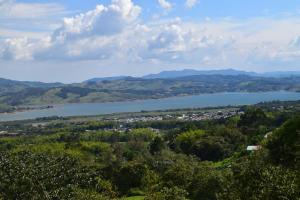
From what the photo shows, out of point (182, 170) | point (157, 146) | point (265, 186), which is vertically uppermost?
point (265, 186)

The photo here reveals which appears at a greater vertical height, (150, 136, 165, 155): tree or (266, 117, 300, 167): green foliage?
(266, 117, 300, 167): green foliage

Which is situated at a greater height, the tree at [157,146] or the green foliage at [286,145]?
the green foliage at [286,145]

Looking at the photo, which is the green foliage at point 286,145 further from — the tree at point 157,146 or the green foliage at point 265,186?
the tree at point 157,146

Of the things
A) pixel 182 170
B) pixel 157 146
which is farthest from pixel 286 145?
pixel 157 146

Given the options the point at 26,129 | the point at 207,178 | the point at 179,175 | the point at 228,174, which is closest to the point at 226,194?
the point at 228,174

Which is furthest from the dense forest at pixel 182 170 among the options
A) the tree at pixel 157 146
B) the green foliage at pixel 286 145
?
the tree at pixel 157 146

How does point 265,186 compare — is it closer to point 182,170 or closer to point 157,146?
point 182,170

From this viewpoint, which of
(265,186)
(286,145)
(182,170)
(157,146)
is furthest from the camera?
(157,146)

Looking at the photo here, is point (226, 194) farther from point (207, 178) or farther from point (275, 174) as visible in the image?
point (207, 178)

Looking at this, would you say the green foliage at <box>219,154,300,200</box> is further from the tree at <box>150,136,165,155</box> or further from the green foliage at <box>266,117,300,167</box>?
the tree at <box>150,136,165,155</box>

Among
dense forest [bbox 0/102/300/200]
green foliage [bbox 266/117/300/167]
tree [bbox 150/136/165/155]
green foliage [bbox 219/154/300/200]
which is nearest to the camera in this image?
green foliage [bbox 219/154/300/200]

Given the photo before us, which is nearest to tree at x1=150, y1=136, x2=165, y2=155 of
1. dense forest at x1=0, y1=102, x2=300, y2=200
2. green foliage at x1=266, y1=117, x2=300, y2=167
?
dense forest at x1=0, y1=102, x2=300, y2=200
